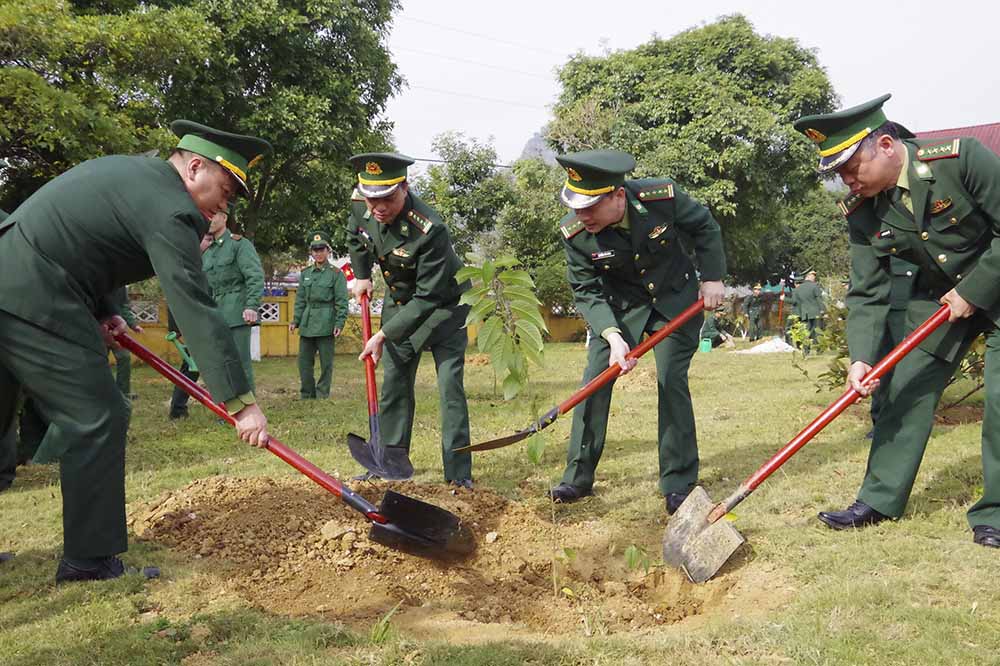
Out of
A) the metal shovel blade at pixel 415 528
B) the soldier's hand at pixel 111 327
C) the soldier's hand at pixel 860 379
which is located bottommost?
the metal shovel blade at pixel 415 528

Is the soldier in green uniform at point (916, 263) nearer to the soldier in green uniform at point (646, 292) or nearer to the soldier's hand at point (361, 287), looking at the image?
the soldier in green uniform at point (646, 292)

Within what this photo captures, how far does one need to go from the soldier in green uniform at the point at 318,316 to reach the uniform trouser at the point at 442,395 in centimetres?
482

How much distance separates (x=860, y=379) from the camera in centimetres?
398

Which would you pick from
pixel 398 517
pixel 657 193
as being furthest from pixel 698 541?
pixel 657 193

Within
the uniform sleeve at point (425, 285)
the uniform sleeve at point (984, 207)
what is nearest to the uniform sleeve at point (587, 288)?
the uniform sleeve at point (425, 285)

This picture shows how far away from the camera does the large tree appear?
2273 cm

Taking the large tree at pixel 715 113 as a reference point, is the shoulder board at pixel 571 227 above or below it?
below

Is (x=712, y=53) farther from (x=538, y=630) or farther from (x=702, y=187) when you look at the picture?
A: (x=538, y=630)

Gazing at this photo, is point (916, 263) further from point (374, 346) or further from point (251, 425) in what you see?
point (251, 425)

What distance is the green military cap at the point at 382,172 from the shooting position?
188 inches

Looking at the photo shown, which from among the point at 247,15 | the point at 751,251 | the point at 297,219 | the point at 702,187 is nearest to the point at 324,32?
the point at 247,15

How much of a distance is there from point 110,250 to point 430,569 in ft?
6.93

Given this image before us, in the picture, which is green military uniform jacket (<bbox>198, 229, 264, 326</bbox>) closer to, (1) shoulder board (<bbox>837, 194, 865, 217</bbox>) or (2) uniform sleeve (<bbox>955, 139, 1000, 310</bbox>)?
(1) shoulder board (<bbox>837, 194, 865, 217</bbox>)

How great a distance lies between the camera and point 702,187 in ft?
75.5
